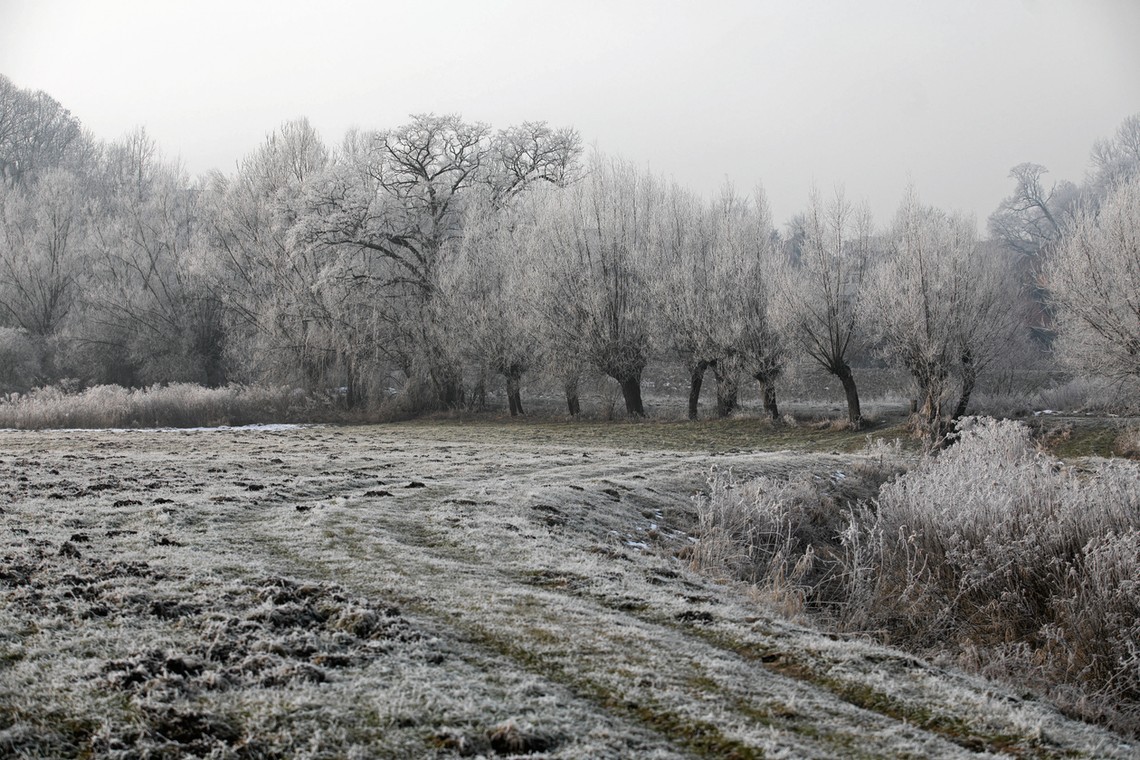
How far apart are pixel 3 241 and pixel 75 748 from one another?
52.5 m

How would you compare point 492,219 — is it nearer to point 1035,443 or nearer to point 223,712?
point 1035,443

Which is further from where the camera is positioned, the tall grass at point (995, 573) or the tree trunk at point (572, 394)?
the tree trunk at point (572, 394)

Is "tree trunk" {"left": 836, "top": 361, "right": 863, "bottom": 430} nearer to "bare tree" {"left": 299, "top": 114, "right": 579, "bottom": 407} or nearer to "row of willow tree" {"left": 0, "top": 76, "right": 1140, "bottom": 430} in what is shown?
→ "row of willow tree" {"left": 0, "top": 76, "right": 1140, "bottom": 430}

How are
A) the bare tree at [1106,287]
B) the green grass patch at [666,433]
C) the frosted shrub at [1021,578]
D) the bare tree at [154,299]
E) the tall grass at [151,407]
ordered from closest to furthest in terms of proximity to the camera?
the frosted shrub at [1021,578] → the bare tree at [1106,287] → the green grass patch at [666,433] → the tall grass at [151,407] → the bare tree at [154,299]

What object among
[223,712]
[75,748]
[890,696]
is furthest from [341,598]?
[890,696]

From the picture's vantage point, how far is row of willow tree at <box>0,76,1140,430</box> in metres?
29.1

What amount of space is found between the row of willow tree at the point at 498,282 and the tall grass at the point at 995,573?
671 inches

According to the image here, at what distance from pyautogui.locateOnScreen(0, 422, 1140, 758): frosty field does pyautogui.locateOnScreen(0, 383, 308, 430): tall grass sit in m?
19.8

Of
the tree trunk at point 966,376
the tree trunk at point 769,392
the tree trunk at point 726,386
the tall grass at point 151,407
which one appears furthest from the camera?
the tree trunk at point 726,386

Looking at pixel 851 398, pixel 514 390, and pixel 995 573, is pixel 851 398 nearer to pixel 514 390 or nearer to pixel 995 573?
pixel 514 390

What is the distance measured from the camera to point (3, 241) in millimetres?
45938

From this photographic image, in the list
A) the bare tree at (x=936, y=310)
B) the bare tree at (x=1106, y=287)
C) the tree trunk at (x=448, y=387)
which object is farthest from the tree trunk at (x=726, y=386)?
the tree trunk at (x=448, y=387)

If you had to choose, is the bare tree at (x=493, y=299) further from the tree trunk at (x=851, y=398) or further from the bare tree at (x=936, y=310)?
Result: the bare tree at (x=936, y=310)

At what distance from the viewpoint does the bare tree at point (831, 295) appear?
3158cm
